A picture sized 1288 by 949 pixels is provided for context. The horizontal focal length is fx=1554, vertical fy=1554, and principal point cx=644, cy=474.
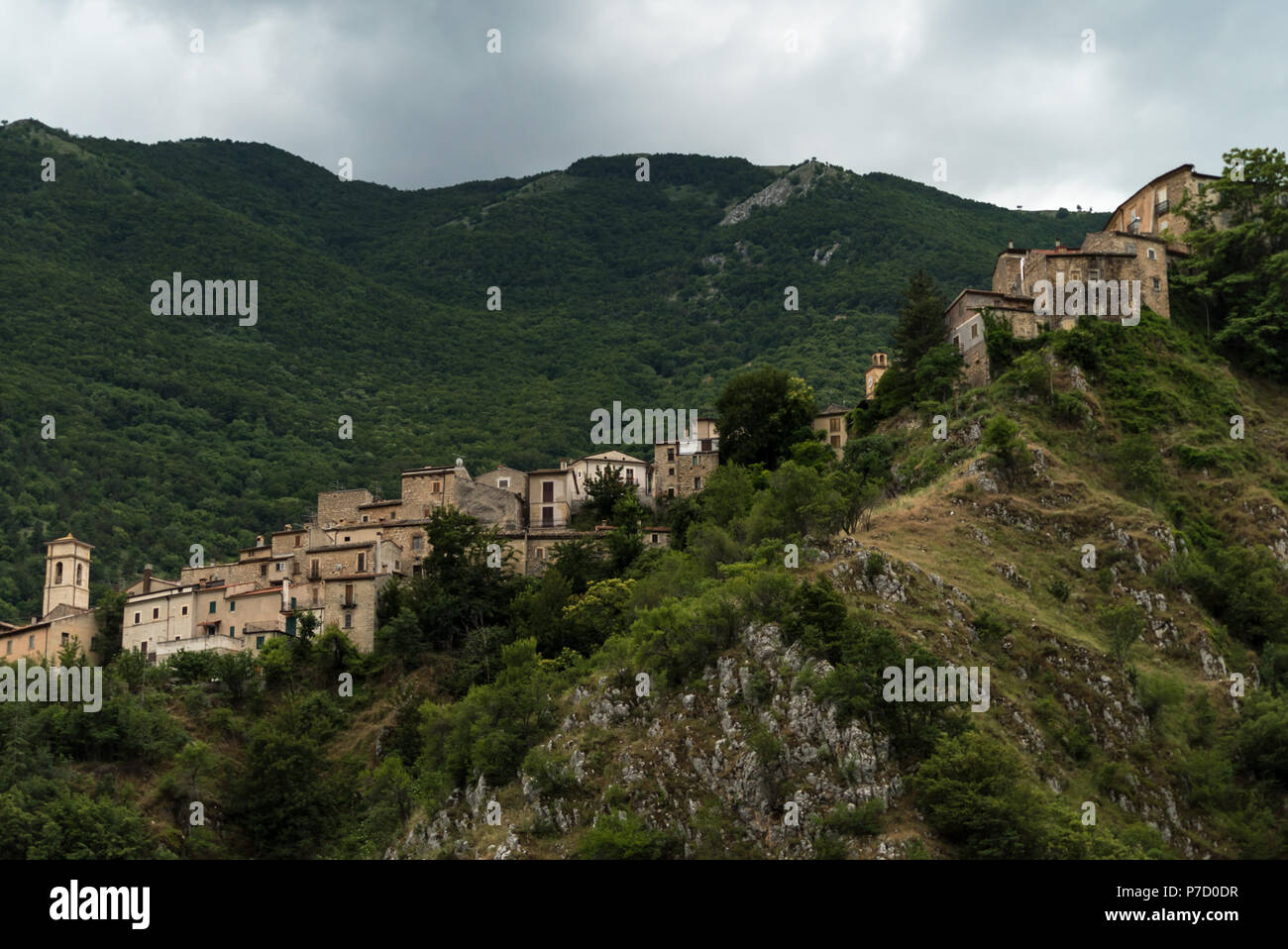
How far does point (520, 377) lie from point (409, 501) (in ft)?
243

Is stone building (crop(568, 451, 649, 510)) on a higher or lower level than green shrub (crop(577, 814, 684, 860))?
higher

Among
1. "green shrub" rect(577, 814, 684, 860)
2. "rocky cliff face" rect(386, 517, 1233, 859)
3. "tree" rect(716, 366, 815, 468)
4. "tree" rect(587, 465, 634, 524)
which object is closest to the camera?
"green shrub" rect(577, 814, 684, 860)

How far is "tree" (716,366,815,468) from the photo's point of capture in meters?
87.3

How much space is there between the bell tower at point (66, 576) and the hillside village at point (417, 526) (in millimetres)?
79

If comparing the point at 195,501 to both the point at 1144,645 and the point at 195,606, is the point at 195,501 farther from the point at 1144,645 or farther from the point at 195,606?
the point at 1144,645

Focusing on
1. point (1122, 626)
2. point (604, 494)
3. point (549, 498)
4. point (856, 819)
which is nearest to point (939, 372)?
point (604, 494)

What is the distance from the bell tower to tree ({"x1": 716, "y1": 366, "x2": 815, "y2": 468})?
36.9 meters

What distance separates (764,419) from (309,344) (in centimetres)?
8691

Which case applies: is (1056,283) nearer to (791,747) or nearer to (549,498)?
(549,498)

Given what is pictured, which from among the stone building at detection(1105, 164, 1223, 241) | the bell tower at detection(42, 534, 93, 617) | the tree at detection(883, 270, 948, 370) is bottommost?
the bell tower at detection(42, 534, 93, 617)

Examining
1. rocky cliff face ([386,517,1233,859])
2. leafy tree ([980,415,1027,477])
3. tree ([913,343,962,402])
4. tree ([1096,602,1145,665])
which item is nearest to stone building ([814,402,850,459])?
tree ([913,343,962,402])

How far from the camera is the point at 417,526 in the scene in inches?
3219

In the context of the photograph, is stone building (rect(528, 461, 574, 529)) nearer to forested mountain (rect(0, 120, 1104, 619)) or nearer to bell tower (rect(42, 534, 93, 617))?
bell tower (rect(42, 534, 93, 617))
